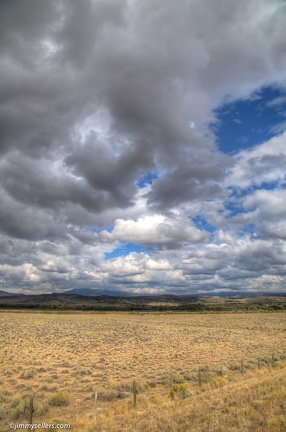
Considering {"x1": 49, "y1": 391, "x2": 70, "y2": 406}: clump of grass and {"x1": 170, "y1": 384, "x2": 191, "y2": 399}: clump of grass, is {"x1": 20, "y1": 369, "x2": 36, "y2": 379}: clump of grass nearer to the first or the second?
{"x1": 49, "y1": 391, "x2": 70, "y2": 406}: clump of grass

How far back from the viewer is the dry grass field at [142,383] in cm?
1270

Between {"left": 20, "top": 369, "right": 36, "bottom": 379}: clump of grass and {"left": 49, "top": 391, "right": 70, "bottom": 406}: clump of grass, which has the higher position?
{"left": 49, "top": 391, "right": 70, "bottom": 406}: clump of grass

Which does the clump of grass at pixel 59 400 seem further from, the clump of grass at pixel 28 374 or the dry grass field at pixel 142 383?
the clump of grass at pixel 28 374

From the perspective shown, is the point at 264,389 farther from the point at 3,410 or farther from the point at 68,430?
the point at 3,410

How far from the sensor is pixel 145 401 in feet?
56.7

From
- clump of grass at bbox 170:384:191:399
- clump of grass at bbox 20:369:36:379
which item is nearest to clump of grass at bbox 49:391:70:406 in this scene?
clump of grass at bbox 170:384:191:399

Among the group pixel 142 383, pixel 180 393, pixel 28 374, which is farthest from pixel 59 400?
pixel 28 374

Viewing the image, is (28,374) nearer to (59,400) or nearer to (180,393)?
(59,400)

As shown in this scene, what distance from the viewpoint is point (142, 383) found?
21.2m

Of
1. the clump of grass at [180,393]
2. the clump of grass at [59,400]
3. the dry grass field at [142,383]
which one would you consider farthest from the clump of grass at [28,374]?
the clump of grass at [180,393]

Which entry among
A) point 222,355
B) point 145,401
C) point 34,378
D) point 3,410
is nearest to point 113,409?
point 145,401

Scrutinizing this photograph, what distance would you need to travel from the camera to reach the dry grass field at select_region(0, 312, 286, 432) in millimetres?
12695

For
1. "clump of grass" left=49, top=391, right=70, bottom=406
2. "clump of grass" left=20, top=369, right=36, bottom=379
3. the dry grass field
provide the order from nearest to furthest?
A: the dry grass field < "clump of grass" left=49, top=391, right=70, bottom=406 < "clump of grass" left=20, top=369, right=36, bottom=379

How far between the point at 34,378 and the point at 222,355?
67.9 ft
